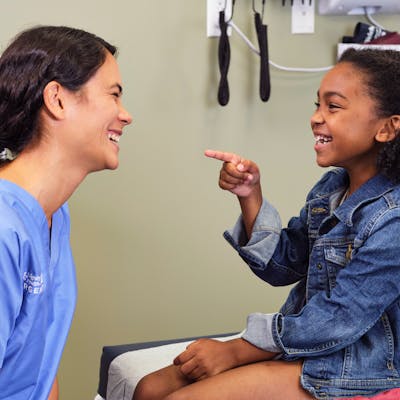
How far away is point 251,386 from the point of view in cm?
127

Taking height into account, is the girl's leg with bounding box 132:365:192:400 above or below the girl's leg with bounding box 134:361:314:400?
below

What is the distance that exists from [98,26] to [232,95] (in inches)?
18.3

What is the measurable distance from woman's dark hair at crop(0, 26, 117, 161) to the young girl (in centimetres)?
33

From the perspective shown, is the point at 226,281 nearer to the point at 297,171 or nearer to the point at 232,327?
the point at 232,327

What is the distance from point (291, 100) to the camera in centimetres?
233

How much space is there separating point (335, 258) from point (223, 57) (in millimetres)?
1007

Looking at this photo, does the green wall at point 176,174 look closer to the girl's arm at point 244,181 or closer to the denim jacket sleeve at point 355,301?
the girl's arm at point 244,181

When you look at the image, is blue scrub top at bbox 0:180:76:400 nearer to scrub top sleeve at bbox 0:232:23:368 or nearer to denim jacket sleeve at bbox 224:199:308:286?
scrub top sleeve at bbox 0:232:23:368

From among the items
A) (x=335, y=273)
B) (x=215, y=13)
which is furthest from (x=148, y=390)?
(x=215, y=13)

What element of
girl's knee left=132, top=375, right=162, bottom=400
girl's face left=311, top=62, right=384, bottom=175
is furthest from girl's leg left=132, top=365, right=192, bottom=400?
girl's face left=311, top=62, right=384, bottom=175

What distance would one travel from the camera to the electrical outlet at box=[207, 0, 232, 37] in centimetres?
219

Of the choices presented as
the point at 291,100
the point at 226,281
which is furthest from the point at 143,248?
the point at 291,100

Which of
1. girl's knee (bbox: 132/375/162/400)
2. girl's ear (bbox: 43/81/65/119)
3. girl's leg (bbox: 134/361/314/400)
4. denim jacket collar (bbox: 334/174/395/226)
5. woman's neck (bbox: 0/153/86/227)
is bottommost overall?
girl's knee (bbox: 132/375/162/400)

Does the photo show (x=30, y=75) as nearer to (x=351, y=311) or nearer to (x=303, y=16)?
(x=351, y=311)
